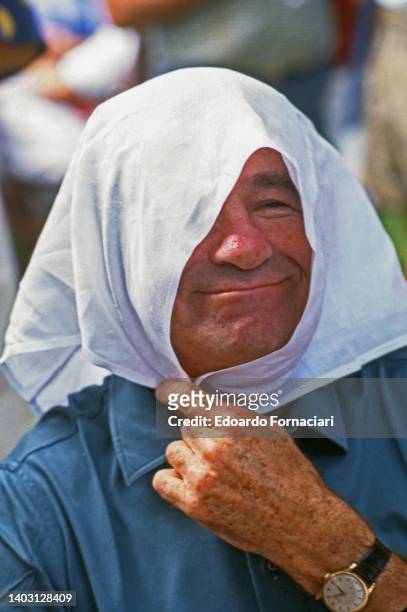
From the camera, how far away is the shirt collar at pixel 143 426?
1584 millimetres

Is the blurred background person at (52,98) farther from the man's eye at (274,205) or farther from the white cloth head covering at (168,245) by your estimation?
the man's eye at (274,205)

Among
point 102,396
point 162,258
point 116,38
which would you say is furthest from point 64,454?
point 116,38

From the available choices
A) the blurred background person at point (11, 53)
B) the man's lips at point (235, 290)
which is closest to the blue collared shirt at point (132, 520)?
the man's lips at point (235, 290)

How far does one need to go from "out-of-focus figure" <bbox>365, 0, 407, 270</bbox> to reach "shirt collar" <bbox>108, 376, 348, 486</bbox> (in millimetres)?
1274

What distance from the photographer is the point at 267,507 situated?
57.7 inches

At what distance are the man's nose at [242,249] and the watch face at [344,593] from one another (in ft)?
1.59

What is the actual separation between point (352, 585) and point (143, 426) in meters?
0.42

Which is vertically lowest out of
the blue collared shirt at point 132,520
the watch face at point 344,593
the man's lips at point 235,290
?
the watch face at point 344,593

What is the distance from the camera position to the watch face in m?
1.45

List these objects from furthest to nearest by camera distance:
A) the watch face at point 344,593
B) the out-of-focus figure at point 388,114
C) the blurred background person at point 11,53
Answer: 1. the out-of-focus figure at point 388,114
2. the blurred background person at point 11,53
3. the watch face at point 344,593

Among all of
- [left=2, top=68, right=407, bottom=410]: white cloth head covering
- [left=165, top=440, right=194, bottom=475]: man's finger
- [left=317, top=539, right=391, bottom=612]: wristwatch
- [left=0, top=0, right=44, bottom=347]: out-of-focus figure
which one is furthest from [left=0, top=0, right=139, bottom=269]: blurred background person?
[left=317, top=539, right=391, bottom=612]: wristwatch

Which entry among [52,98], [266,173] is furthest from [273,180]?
[52,98]

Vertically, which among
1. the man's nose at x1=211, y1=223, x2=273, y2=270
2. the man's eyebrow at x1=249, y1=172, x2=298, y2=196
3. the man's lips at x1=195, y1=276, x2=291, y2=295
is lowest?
the man's lips at x1=195, y1=276, x2=291, y2=295

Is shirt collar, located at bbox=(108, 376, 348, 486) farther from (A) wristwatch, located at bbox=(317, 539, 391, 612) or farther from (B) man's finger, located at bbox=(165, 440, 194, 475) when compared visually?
(A) wristwatch, located at bbox=(317, 539, 391, 612)
